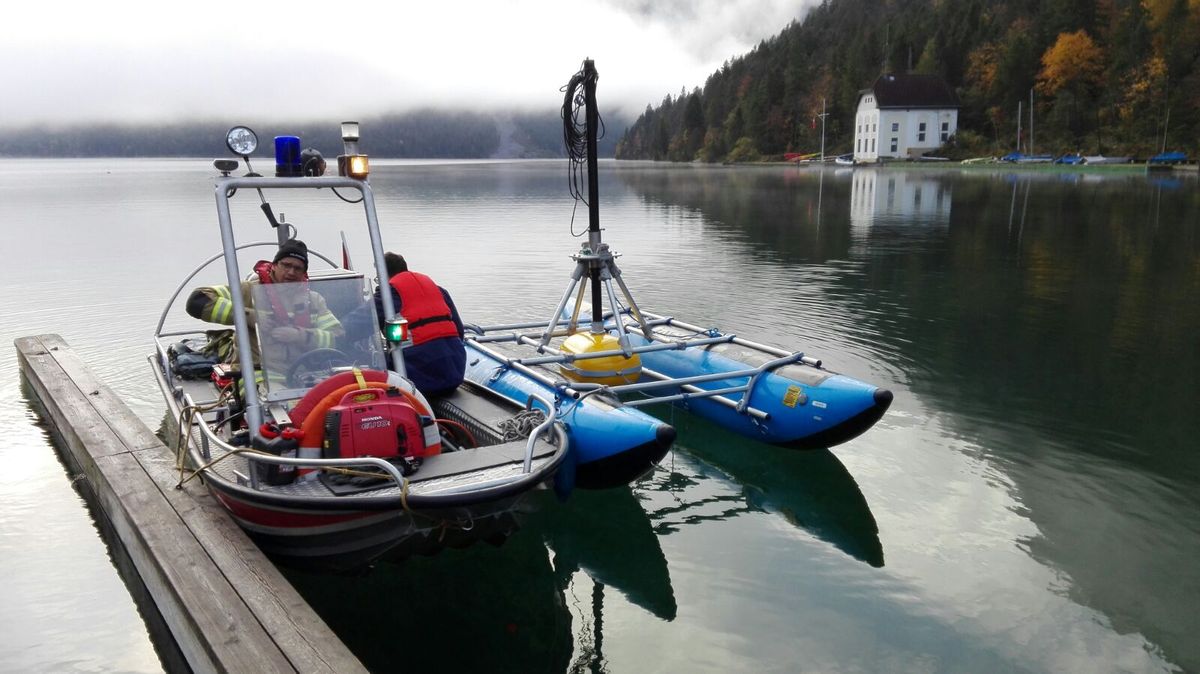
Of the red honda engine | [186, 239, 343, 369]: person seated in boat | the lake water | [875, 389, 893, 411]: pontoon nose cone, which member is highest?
[186, 239, 343, 369]: person seated in boat

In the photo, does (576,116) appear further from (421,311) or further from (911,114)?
(911,114)

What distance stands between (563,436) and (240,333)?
2261 millimetres

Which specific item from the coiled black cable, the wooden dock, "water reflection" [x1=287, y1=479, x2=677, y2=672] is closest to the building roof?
the coiled black cable

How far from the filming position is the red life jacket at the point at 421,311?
7.09 m

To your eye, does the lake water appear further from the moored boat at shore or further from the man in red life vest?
the man in red life vest

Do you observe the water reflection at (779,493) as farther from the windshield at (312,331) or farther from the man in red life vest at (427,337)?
the windshield at (312,331)

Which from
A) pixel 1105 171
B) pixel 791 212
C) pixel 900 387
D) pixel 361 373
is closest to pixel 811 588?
pixel 361 373

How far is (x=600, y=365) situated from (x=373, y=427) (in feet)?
12.8

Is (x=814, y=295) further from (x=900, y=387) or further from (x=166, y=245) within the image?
(x=166, y=245)

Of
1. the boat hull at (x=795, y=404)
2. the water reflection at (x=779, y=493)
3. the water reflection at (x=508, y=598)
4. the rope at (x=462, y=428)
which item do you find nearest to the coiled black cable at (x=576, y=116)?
the boat hull at (x=795, y=404)

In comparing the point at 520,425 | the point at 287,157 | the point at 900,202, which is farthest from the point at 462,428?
the point at 900,202

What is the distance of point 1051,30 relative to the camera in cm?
8388

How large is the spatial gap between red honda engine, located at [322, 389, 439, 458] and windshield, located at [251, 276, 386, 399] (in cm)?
69

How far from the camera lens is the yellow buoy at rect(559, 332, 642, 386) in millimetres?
8891
